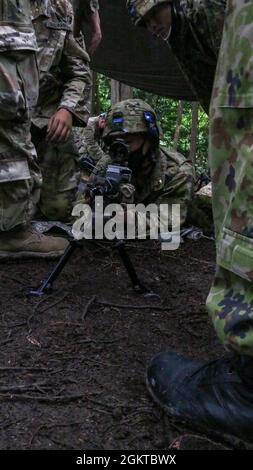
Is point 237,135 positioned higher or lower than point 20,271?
higher

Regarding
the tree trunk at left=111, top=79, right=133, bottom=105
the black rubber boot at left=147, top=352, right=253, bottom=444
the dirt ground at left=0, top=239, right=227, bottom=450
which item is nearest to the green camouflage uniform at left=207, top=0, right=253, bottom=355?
the black rubber boot at left=147, top=352, right=253, bottom=444

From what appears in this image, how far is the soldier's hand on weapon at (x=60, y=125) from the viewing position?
338 centimetres

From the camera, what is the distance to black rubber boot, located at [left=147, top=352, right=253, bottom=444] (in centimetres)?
151

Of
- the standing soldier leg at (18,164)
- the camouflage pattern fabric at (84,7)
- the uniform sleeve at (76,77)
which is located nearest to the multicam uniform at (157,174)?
the uniform sleeve at (76,77)

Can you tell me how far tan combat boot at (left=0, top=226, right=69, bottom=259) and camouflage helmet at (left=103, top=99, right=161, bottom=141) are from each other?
807 mm

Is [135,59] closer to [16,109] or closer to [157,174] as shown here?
[157,174]

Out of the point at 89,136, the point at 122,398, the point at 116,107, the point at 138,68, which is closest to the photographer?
the point at 122,398

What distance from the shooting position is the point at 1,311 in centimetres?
247

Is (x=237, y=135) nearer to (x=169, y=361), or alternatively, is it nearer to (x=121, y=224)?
(x=169, y=361)

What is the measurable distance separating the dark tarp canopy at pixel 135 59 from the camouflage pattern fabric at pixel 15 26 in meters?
2.55

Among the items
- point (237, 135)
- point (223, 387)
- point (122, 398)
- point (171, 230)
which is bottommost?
point (171, 230)

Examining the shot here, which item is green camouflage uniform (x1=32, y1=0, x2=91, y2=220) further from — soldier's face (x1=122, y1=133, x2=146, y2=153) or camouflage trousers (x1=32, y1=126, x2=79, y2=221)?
soldier's face (x1=122, y1=133, x2=146, y2=153)

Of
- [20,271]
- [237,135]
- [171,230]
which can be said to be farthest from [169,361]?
[171,230]

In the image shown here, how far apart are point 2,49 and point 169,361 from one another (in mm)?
1727
